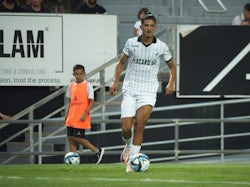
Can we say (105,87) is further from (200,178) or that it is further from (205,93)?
(200,178)

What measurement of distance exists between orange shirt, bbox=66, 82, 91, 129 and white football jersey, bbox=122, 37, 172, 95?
449cm

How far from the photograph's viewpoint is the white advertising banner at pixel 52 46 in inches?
854

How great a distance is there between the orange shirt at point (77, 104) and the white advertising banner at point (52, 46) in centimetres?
184

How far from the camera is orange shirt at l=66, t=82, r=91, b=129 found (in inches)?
776

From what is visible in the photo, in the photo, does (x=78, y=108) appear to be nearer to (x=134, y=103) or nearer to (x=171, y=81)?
(x=134, y=103)

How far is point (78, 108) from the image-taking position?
65.2 feet

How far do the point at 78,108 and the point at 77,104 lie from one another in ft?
0.24

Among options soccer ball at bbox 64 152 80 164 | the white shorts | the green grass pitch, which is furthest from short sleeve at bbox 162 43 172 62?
soccer ball at bbox 64 152 80 164

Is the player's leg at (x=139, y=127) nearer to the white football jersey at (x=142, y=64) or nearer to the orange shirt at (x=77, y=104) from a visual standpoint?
the white football jersey at (x=142, y=64)

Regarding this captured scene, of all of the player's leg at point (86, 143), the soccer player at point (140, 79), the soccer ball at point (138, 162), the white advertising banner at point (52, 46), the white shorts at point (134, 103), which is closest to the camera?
the soccer ball at point (138, 162)

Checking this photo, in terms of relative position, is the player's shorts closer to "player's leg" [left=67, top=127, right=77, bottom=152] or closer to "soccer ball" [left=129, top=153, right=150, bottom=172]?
"player's leg" [left=67, top=127, right=77, bottom=152]

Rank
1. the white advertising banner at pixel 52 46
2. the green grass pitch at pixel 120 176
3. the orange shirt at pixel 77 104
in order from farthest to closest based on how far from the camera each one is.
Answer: the white advertising banner at pixel 52 46, the orange shirt at pixel 77 104, the green grass pitch at pixel 120 176

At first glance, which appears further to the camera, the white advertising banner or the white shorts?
the white advertising banner

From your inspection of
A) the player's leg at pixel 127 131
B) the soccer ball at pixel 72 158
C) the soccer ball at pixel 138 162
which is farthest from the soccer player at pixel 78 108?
the soccer ball at pixel 138 162
